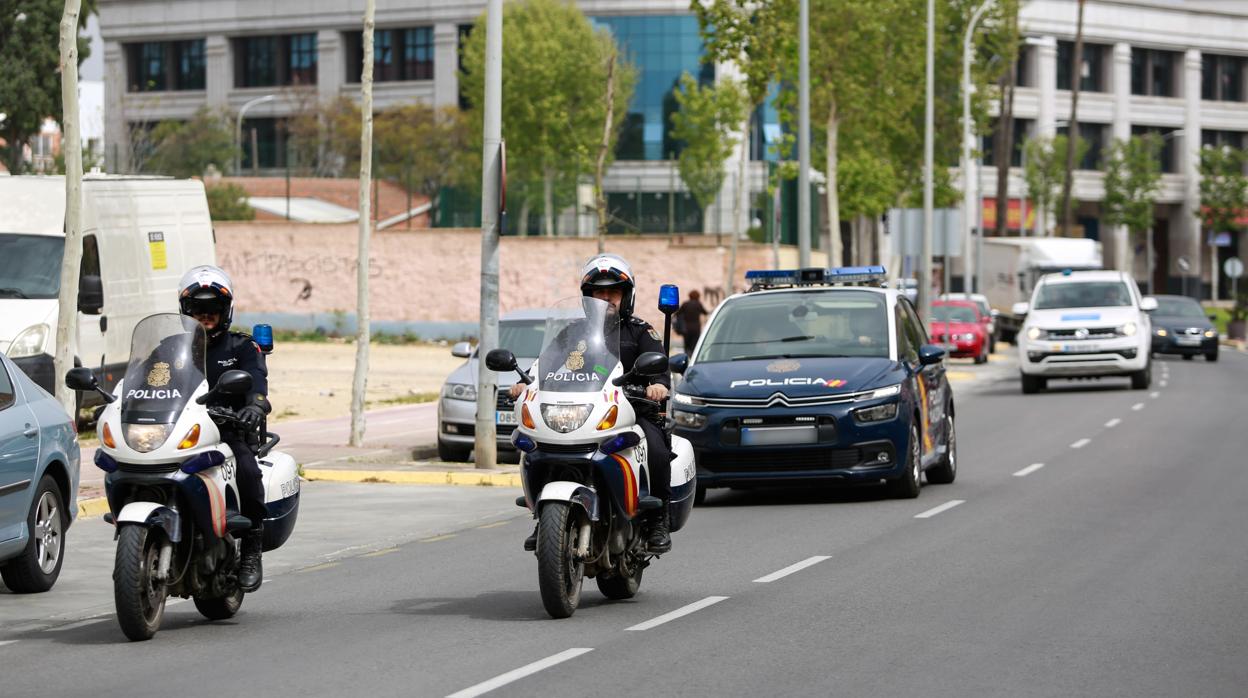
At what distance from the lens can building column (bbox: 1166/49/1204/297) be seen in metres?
105

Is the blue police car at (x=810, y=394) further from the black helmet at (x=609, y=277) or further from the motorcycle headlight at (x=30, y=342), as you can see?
the motorcycle headlight at (x=30, y=342)

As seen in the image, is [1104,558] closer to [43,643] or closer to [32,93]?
[43,643]

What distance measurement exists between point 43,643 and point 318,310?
40.7 metres

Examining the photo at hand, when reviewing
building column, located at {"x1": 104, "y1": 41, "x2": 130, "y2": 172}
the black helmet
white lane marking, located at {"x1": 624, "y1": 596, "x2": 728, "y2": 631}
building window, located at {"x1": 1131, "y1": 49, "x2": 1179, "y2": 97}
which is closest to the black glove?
the black helmet

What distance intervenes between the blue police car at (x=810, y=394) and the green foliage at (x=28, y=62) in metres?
36.8

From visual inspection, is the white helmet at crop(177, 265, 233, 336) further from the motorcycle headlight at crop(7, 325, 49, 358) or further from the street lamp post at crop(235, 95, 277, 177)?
the street lamp post at crop(235, 95, 277, 177)

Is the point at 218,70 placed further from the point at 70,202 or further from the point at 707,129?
the point at 70,202

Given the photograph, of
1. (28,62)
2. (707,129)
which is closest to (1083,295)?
(707,129)

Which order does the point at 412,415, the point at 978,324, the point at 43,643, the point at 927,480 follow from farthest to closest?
the point at 978,324
the point at 412,415
the point at 927,480
the point at 43,643

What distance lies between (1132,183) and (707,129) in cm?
4288

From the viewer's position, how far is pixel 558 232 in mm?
49625

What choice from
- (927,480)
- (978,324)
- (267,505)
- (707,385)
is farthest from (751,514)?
(978,324)

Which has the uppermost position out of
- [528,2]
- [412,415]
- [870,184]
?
[528,2]

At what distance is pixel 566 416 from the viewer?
32.7 feet
